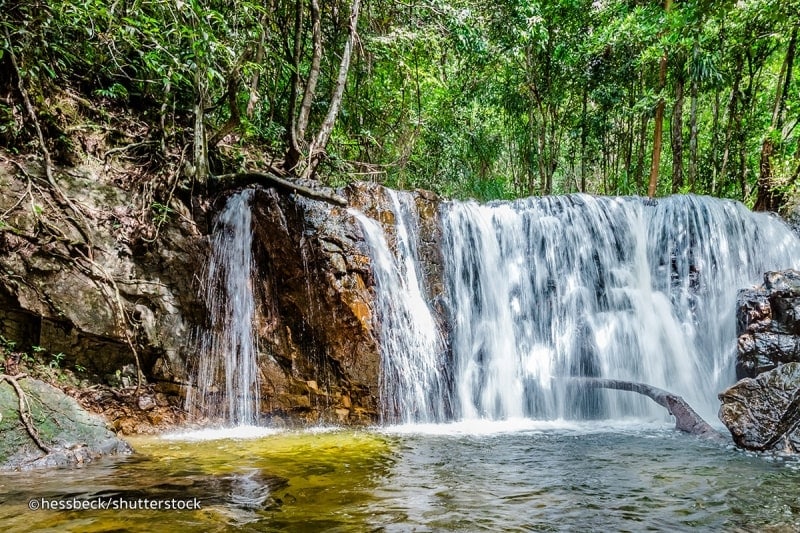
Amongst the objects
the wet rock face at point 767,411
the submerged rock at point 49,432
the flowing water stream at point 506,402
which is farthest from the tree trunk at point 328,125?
the wet rock face at point 767,411

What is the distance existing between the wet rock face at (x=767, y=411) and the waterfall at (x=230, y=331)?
5.04 m

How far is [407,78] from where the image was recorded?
35.6 feet

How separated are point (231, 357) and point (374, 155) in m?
8.62

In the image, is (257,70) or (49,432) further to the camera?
(257,70)

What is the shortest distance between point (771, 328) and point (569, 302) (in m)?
2.60

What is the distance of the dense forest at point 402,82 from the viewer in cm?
592

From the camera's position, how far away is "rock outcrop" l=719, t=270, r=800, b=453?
14.2ft

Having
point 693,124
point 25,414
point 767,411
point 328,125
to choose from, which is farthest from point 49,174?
point 693,124

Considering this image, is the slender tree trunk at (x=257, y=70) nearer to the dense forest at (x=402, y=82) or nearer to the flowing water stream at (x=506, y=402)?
the dense forest at (x=402, y=82)

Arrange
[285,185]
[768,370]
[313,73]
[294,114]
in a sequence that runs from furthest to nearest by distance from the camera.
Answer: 1. [313,73]
2. [294,114]
3. [285,185]
4. [768,370]

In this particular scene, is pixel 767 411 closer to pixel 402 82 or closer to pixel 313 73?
pixel 313 73

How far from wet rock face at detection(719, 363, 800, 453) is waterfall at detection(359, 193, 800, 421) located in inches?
89.2

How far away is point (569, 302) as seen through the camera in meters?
7.95

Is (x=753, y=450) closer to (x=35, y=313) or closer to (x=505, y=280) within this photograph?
(x=505, y=280)
